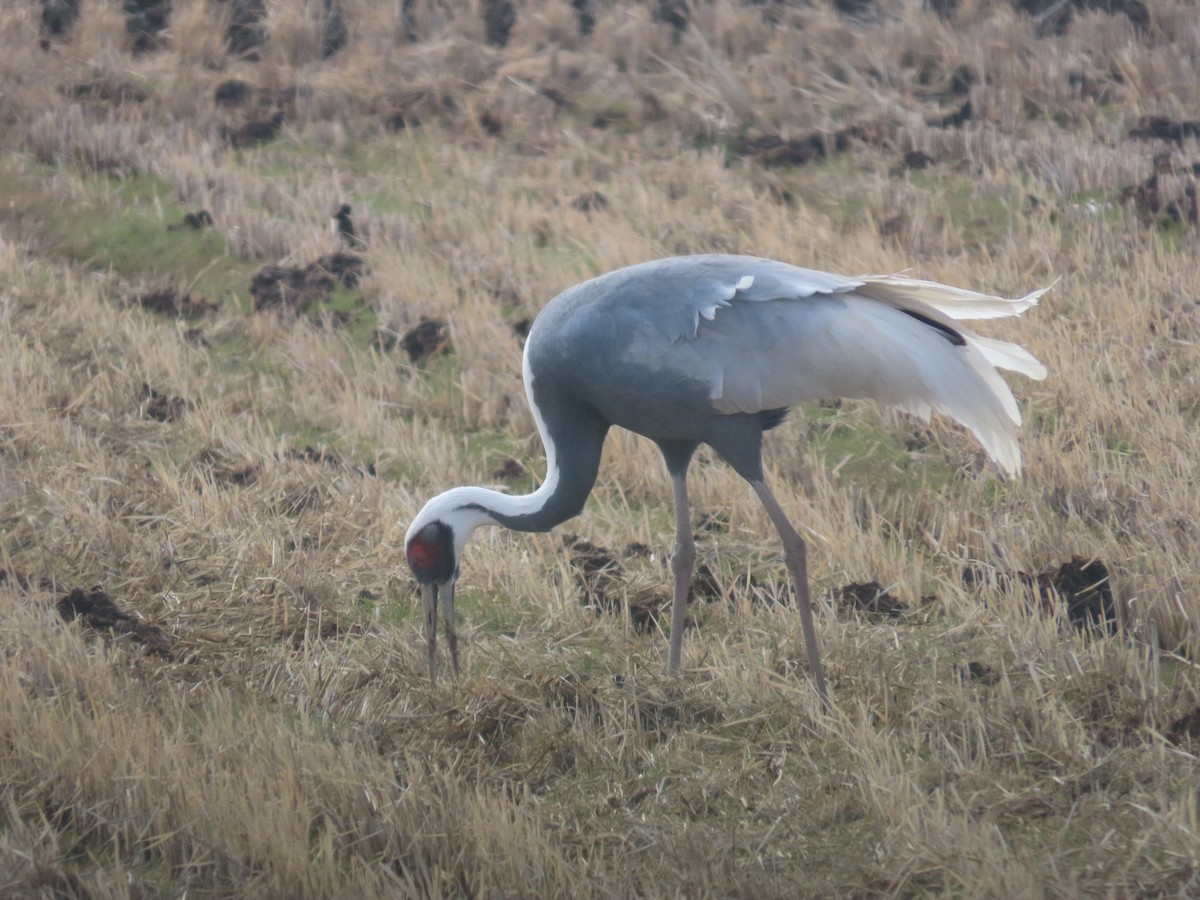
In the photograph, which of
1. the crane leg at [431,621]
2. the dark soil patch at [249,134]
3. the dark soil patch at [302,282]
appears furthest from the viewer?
the dark soil patch at [249,134]

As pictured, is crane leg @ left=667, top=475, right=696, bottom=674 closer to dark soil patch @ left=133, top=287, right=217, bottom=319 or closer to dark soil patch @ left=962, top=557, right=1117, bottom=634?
dark soil patch @ left=962, top=557, right=1117, bottom=634

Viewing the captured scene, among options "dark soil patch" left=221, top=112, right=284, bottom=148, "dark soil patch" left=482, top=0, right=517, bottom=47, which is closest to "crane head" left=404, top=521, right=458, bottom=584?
"dark soil patch" left=221, top=112, right=284, bottom=148

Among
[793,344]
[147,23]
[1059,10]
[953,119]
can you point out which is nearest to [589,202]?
[953,119]

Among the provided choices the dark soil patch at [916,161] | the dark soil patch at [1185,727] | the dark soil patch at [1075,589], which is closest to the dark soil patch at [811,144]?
the dark soil patch at [916,161]

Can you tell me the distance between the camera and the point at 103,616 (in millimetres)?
5070

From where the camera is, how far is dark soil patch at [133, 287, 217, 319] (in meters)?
8.90

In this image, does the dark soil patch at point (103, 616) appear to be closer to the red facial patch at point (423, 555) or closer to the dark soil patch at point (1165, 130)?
the red facial patch at point (423, 555)

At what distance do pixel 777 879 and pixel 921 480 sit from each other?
3061 mm

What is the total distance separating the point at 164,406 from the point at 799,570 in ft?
13.1

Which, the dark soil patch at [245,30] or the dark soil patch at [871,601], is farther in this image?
the dark soil patch at [245,30]

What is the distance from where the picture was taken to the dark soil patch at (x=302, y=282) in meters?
8.81

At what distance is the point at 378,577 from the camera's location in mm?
5660

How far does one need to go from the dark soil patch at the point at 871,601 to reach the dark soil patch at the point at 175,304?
5.24m

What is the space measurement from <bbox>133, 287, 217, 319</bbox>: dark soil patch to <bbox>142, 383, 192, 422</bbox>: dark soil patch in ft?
5.01
